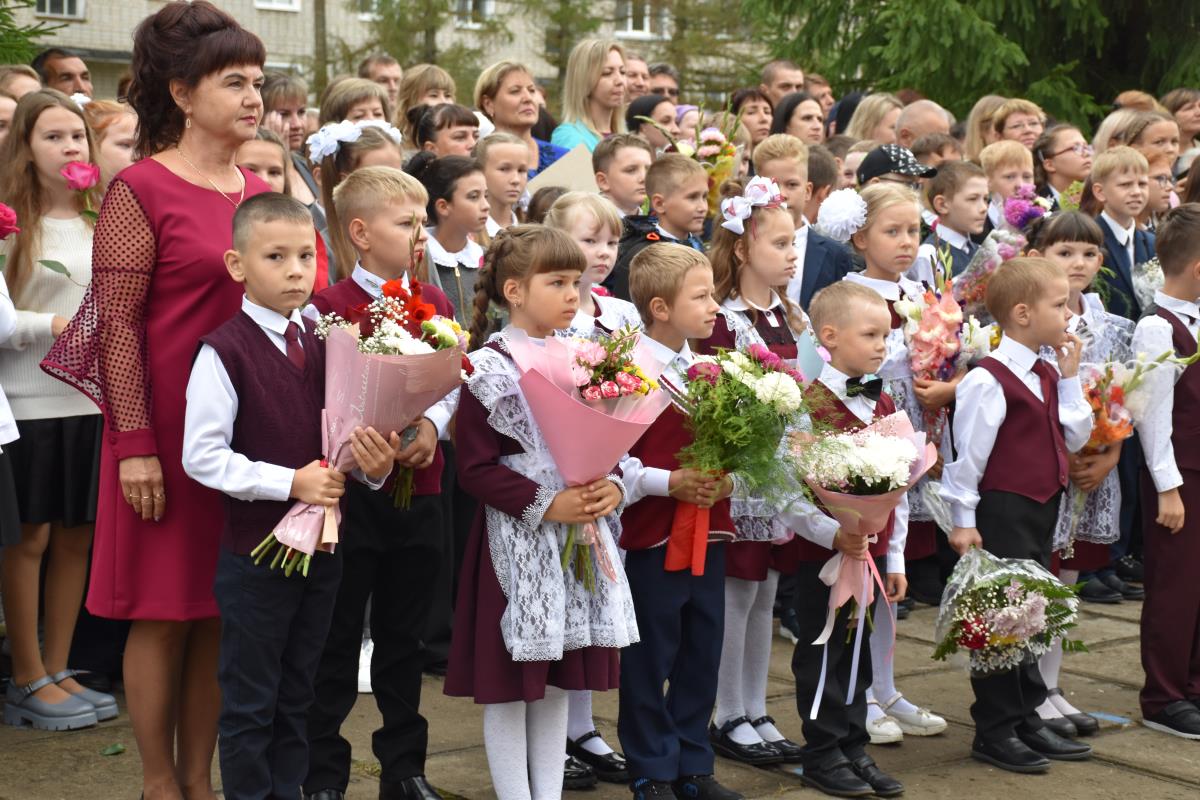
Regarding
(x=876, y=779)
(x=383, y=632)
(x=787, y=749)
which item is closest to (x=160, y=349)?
(x=383, y=632)

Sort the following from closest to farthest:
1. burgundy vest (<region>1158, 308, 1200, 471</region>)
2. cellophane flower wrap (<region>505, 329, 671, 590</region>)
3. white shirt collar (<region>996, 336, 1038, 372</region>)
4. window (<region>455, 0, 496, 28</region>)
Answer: cellophane flower wrap (<region>505, 329, 671, 590</region>) → white shirt collar (<region>996, 336, 1038, 372</region>) → burgundy vest (<region>1158, 308, 1200, 471</region>) → window (<region>455, 0, 496, 28</region>)

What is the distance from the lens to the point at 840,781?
5434mm

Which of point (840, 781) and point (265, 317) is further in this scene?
point (840, 781)

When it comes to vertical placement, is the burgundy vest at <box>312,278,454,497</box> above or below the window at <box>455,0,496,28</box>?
below

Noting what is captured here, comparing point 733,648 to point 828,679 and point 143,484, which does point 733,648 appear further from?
point 143,484

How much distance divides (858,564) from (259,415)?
2.25m

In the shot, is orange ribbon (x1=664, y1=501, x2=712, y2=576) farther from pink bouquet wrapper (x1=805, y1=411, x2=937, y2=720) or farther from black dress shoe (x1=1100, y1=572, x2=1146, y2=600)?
black dress shoe (x1=1100, y1=572, x2=1146, y2=600)

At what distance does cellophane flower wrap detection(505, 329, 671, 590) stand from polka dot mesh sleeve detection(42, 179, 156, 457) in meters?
1.13

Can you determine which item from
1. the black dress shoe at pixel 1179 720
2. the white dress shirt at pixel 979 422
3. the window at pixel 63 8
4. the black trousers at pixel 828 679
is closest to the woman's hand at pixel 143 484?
the black trousers at pixel 828 679

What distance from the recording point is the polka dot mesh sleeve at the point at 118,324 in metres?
4.54

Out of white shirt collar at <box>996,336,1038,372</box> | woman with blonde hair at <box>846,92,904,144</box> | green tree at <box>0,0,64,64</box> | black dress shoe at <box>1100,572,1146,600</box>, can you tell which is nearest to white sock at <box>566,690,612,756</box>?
white shirt collar at <box>996,336,1038,372</box>

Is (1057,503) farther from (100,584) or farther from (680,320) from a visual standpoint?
(100,584)

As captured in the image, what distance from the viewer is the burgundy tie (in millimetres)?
4531

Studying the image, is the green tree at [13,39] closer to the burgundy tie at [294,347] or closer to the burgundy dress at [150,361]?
the burgundy dress at [150,361]
